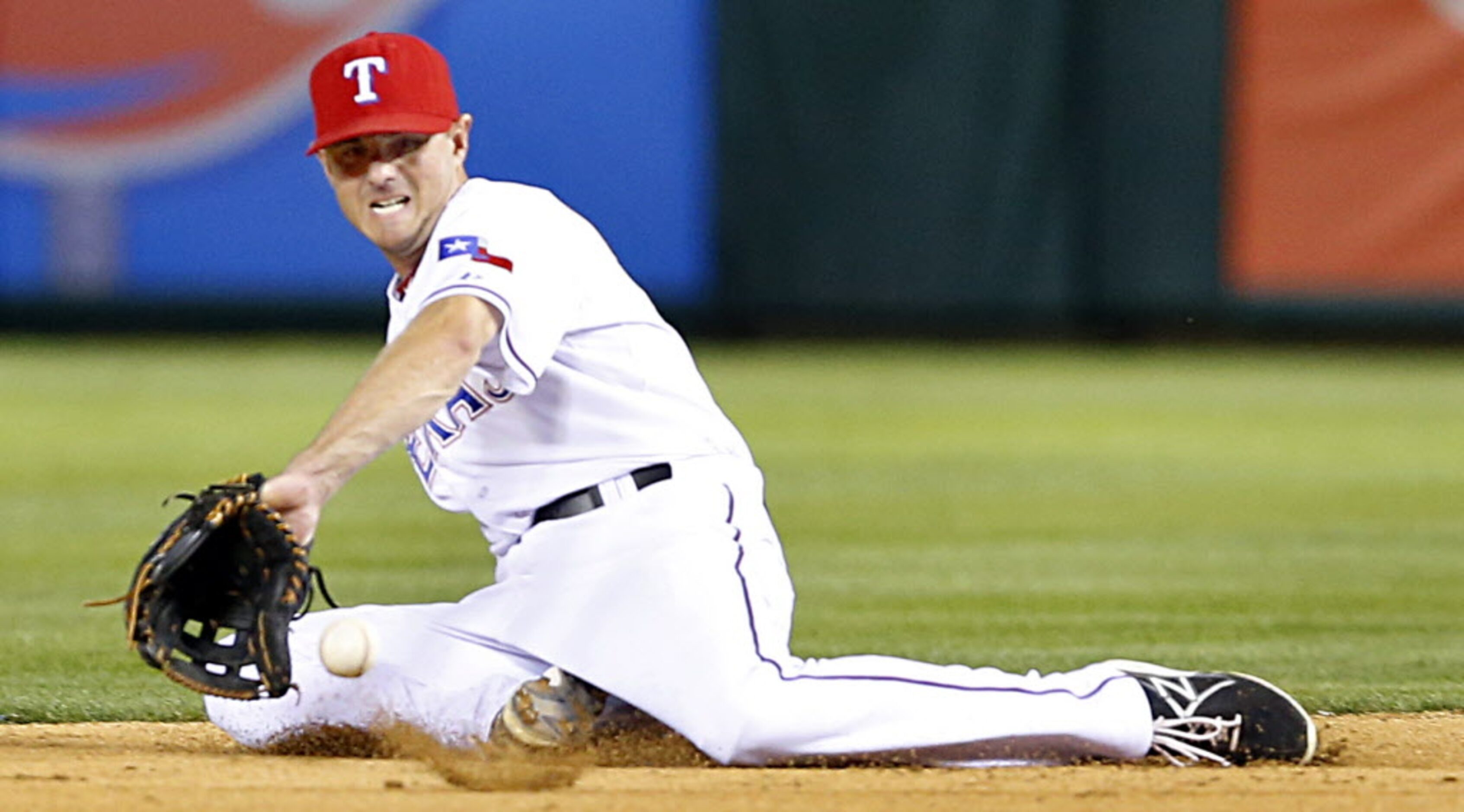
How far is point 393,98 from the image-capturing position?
3.44 metres

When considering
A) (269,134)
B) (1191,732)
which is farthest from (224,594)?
(269,134)

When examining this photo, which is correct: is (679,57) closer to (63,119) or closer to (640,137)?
(640,137)

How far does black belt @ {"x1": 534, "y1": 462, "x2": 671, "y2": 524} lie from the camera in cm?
360

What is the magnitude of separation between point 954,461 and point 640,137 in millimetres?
4815

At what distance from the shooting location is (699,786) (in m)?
3.24

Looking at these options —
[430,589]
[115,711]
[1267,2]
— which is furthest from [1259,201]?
[115,711]

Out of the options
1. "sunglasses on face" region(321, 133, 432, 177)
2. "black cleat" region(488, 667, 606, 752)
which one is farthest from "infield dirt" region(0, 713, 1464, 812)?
"sunglasses on face" region(321, 133, 432, 177)

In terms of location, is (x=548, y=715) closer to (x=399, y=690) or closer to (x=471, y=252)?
(x=399, y=690)

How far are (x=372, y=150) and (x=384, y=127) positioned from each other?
3.1 inches

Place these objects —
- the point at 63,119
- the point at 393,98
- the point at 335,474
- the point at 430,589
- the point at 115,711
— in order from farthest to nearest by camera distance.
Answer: the point at 63,119 → the point at 430,589 → the point at 115,711 → the point at 393,98 → the point at 335,474

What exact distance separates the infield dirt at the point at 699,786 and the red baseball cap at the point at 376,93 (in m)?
0.99

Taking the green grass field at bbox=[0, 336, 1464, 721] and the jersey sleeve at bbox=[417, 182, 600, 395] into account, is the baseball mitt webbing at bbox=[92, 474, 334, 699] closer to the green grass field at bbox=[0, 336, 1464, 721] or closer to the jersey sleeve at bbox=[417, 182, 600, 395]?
the jersey sleeve at bbox=[417, 182, 600, 395]

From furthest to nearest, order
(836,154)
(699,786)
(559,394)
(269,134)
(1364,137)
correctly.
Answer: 1. (836,154)
2. (269,134)
3. (1364,137)
4. (559,394)
5. (699,786)

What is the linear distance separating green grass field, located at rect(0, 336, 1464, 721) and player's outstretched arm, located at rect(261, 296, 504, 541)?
50.5 inches
